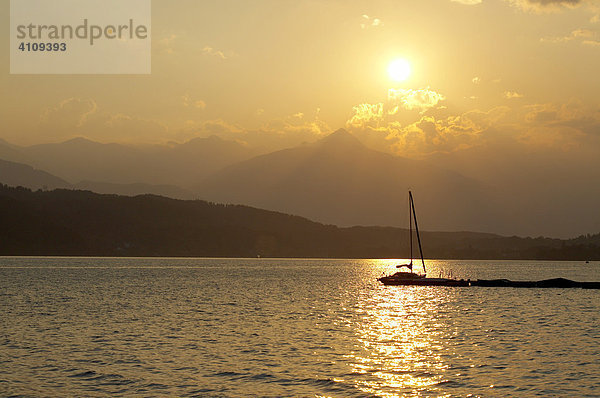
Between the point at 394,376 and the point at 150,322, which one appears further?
the point at 150,322

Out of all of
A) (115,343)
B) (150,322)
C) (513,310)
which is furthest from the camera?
(513,310)

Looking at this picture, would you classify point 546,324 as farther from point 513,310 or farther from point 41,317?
point 41,317

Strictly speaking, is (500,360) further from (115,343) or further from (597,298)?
(597,298)

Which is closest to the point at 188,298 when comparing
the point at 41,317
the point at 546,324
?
the point at 41,317

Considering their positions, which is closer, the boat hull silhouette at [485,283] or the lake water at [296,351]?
the lake water at [296,351]

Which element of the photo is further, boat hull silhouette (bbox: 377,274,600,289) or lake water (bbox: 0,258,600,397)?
boat hull silhouette (bbox: 377,274,600,289)

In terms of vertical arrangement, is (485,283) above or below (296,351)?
below

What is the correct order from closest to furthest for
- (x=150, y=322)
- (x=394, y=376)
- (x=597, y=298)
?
(x=394, y=376) → (x=150, y=322) → (x=597, y=298)

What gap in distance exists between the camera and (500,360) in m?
50.2

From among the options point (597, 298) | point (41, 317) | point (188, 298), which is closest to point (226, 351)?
point (41, 317)

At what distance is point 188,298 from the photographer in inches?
4616

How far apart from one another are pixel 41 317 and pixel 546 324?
62.3 metres

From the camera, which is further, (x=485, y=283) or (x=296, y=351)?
(x=485, y=283)

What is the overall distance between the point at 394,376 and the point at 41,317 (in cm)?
5404
